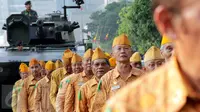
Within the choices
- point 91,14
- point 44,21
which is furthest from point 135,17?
point 91,14

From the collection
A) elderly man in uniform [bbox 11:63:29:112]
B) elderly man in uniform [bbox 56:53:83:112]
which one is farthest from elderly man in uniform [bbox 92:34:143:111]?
elderly man in uniform [bbox 11:63:29:112]

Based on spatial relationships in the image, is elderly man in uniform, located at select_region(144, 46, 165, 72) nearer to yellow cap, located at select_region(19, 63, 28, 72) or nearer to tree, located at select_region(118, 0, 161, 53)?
yellow cap, located at select_region(19, 63, 28, 72)

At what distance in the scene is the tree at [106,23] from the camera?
173ft

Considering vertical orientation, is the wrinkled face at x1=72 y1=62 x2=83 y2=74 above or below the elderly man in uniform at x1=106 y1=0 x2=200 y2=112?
below

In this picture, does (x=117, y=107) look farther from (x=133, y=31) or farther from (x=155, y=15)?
(x=133, y=31)

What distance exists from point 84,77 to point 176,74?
907 cm

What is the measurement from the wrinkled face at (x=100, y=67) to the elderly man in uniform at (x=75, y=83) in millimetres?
1335

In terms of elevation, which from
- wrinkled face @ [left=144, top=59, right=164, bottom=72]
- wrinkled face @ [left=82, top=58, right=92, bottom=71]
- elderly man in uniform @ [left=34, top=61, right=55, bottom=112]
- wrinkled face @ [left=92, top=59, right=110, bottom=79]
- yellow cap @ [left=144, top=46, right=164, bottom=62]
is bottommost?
elderly man in uniform @ [left=34, top=61, right=55, bottom=112]

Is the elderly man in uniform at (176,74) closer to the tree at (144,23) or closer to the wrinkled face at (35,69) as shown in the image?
the wrinkled face at (35,69)

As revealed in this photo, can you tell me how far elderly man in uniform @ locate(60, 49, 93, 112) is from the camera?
1083 cm

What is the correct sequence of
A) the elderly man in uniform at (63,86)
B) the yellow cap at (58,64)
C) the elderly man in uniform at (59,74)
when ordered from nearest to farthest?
the elderly man in uniform at (63,86) → the elderly man in uniform at (59,74) → the yellow cap at (58,64)

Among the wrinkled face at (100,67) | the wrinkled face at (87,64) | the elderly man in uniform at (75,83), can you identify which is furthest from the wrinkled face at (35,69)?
the wrinkled face at (100,67)

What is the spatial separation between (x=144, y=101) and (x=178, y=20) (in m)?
0.25

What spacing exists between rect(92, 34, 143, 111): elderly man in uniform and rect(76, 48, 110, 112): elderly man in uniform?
1.79 feet
